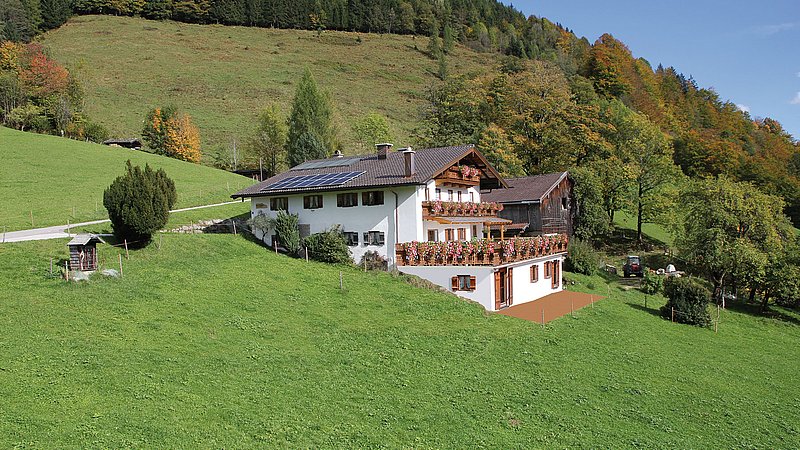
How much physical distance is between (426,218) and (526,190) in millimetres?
17505

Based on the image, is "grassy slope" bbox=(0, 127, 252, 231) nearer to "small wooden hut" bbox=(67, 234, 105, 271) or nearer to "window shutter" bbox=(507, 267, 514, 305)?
"small wooden hut" bbox=(67, 234, 105, 271)

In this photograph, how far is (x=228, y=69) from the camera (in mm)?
118188

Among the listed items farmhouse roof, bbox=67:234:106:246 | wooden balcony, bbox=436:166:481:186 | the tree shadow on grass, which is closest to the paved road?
farmhouse roof, bbox=67:234:106:246

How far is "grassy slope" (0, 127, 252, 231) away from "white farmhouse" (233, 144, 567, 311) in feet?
46.2

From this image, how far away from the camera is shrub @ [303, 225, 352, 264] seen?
109 feet

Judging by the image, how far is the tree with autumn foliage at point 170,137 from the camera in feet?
237

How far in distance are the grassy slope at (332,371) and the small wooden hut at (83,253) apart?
57.5 inches

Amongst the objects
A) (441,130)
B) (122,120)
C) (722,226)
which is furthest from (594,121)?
(122,120)

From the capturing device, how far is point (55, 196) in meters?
44.2

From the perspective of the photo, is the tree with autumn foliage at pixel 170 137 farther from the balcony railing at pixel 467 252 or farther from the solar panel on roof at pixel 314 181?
the balcony railing at pixel 467 252

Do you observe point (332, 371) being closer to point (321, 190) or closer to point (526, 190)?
point (321, 190)

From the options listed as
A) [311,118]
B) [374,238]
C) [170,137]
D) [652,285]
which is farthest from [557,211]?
[170,137]

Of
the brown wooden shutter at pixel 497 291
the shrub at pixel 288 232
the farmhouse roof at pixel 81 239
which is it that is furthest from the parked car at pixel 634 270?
the farmhouse roof at pixel 81 239

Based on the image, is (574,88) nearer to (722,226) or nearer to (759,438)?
(722,226)
